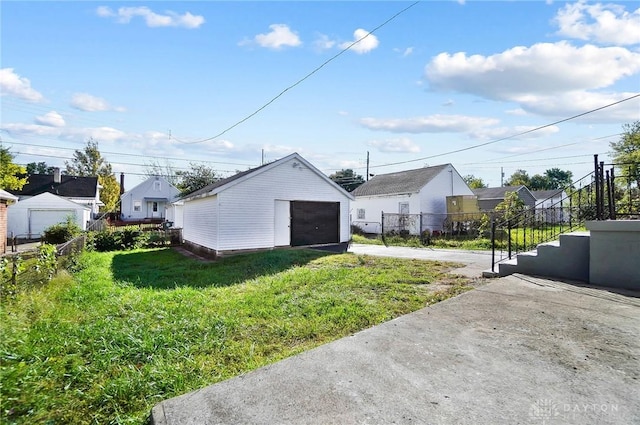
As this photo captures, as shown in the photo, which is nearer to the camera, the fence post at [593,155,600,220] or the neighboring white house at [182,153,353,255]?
the fence post at [593,155,600,220]

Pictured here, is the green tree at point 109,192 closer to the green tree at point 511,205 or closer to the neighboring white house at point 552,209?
the green tree at point 511,205

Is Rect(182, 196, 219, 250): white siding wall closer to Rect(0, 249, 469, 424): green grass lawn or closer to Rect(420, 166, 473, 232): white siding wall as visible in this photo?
Rect(0, 249, 469, 424): green grass lawn

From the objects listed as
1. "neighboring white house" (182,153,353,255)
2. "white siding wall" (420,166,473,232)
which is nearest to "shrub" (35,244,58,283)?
"neighboring white house" (182,153,353,255)

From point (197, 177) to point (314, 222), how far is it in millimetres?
23609

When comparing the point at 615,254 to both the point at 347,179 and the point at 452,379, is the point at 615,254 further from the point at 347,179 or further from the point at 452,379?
the point at 347,179

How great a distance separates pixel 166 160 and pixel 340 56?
36.2m

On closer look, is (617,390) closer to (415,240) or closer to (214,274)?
(214,274)

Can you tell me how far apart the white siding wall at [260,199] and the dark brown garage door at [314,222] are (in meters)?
0.37

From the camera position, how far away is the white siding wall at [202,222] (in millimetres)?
12695

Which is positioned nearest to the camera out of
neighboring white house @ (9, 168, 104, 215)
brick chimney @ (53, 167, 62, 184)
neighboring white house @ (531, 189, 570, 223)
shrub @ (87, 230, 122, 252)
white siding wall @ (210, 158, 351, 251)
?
neighboring white house @ (531, 189, 570, 223)

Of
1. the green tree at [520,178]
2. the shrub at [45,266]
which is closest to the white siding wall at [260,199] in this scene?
the shrub at [45,266]

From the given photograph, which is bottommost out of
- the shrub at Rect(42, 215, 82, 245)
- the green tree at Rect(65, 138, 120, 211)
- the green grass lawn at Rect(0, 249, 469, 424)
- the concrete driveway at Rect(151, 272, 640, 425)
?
the green grass lawn at Rect(0, 249, 469, 424)

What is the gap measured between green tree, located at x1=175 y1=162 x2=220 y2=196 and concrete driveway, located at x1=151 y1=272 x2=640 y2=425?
108 ft

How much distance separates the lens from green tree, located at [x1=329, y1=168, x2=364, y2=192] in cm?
4660
